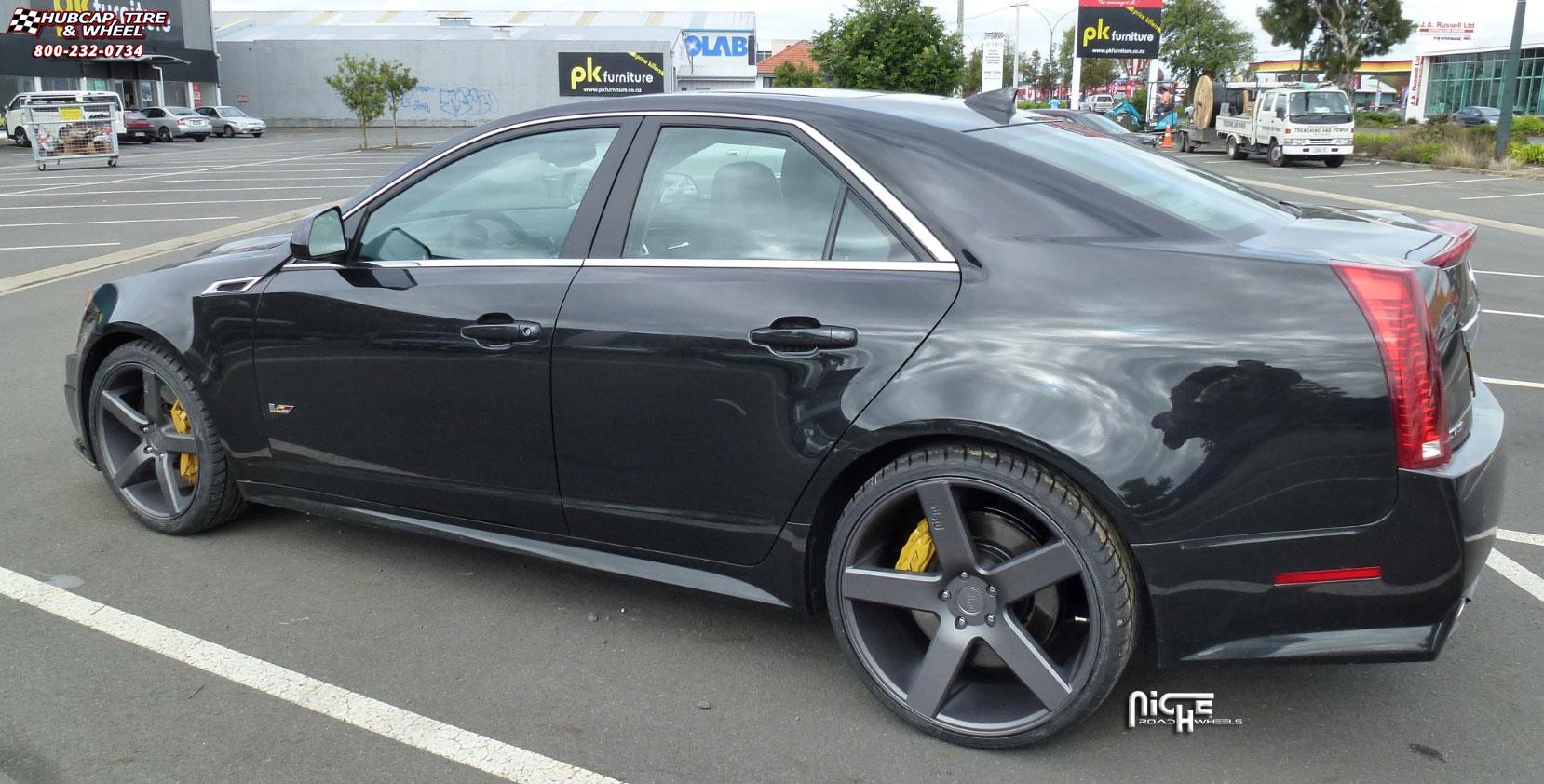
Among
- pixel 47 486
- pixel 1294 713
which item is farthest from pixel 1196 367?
pixel 47 486

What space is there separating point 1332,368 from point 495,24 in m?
72.9

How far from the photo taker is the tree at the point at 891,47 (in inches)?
1021

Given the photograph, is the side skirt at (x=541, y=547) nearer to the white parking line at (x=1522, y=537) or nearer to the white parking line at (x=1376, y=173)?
the white parking line at (x=1522, y=537)

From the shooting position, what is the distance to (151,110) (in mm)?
48844

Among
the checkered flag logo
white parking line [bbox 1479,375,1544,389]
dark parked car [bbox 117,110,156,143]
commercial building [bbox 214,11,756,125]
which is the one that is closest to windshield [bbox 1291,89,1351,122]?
white parking line [bbox 1479,375,1544,389]

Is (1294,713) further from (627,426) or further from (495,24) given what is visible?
(495,24)

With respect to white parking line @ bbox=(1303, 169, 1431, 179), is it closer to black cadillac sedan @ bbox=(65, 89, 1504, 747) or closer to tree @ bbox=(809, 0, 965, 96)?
tree @ bbox=(809, 0, 965, 96)

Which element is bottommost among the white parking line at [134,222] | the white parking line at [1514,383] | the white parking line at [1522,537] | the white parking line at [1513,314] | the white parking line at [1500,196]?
the white parking line at [1522,537]

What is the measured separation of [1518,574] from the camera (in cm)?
408

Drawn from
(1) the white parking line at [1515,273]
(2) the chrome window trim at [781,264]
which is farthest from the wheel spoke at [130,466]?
(1) the white parking line at [1515,273]

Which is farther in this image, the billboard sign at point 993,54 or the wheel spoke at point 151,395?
the billboard sign at point 993,54

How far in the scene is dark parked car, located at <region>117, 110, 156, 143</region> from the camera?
4631 centimetres

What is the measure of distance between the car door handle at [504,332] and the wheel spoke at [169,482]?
168 cm

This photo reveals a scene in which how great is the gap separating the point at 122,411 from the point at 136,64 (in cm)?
5589
